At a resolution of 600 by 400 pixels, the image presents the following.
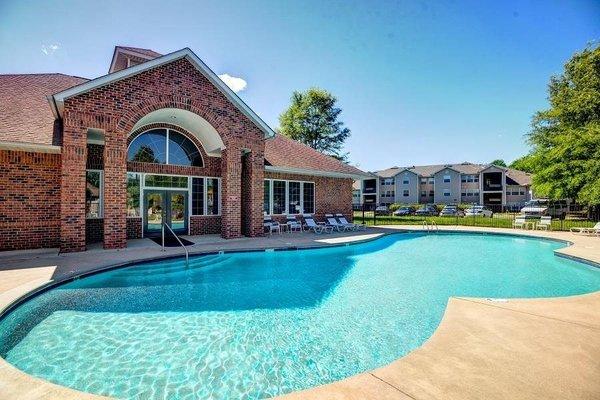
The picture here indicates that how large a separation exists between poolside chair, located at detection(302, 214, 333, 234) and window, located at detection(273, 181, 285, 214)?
1.55m

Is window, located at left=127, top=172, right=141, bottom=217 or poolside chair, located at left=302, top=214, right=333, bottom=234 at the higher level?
window, located at left=127, top=172, right=141, bottom=217

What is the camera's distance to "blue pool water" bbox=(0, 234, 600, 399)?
3.56 m

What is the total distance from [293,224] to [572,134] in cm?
2390

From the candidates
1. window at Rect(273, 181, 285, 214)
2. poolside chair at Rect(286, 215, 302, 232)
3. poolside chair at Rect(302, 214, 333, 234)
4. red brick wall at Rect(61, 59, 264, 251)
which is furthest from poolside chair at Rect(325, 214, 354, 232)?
red brick wall at Rect(61, 59, 264, 251)

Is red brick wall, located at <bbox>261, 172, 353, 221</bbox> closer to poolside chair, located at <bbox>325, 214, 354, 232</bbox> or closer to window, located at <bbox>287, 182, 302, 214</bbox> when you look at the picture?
window, located at <bbox>287, 182, 302, 214</bbox>

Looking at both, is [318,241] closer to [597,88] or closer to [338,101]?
[597,88]

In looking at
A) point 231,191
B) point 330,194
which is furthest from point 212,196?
point 330,194

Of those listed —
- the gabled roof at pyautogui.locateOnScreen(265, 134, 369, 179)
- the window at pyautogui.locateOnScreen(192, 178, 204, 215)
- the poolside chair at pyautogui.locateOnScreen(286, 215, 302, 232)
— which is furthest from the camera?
the poolside chair at pyautogui.locateOnScreen(286, 215, 302, 232)

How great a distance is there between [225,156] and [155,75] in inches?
156

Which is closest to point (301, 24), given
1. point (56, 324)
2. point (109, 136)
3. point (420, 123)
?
point (109, 136)

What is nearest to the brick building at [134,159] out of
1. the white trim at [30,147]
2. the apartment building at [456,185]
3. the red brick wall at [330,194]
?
the white trim at [30,147]

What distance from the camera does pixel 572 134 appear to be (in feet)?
73.6

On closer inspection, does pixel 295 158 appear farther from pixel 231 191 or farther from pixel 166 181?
pixel 166 181

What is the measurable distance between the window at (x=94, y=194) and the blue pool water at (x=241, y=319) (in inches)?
197
